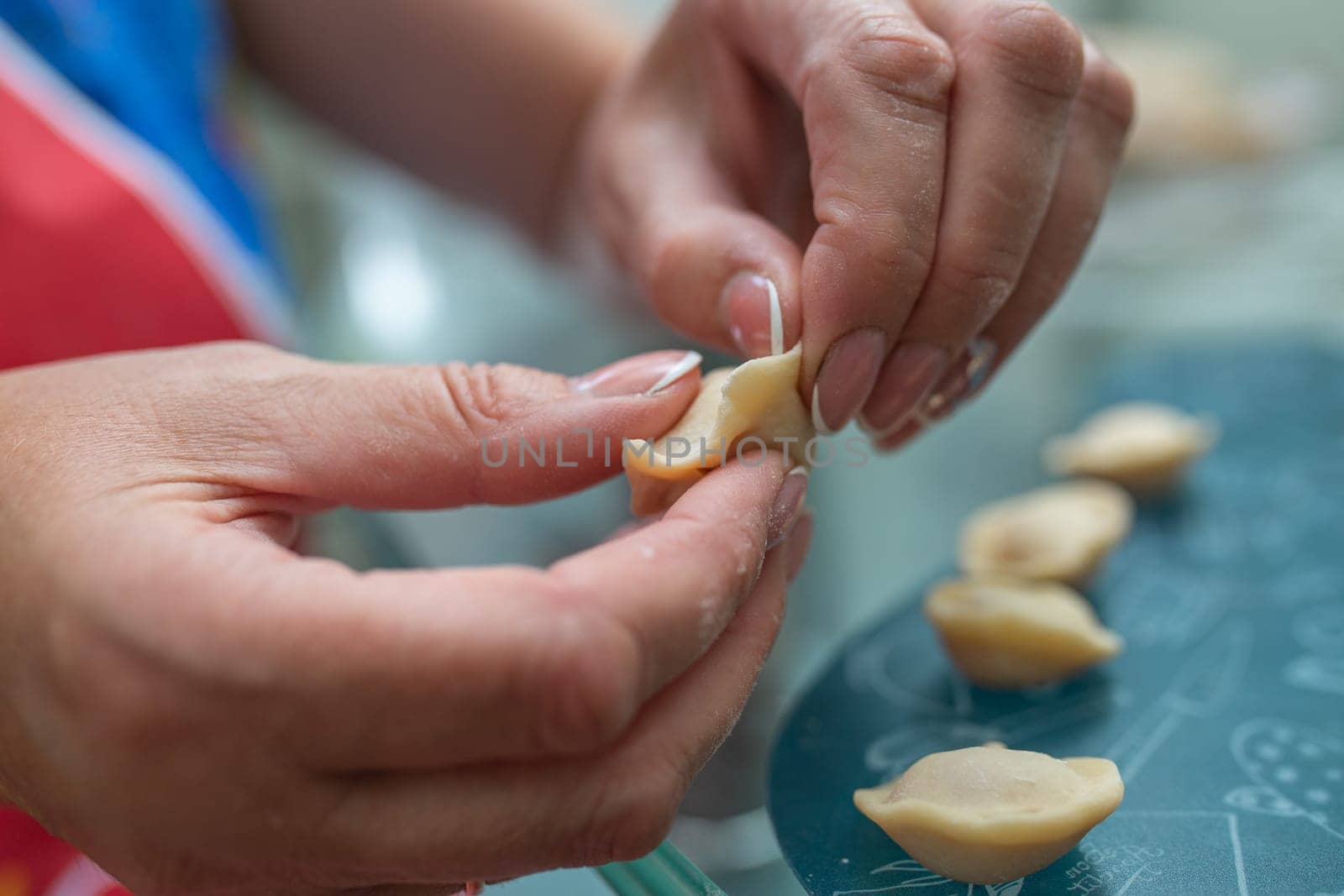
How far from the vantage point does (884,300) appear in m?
0.48

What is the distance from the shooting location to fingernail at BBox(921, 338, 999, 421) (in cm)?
58

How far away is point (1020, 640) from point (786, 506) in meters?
0.20

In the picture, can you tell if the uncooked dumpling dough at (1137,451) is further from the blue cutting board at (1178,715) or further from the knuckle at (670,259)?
the knuckle at (670,259)

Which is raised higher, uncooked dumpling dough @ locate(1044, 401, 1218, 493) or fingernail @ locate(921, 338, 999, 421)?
fingernail @ locate(921, 338, 999, 421)

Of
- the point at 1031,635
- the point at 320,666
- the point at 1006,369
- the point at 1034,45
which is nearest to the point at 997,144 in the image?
the point at 1034,45

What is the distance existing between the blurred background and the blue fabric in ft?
0.83

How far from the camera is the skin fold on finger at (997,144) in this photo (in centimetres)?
48

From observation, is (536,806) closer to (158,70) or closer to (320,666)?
(320,666)

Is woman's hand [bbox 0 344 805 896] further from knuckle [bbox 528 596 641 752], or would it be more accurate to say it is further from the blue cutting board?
the blue cutting board

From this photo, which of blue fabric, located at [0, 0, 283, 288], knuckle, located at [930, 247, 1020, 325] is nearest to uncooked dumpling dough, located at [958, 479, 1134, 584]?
knuckle, located at [930, 247, 1020, 325]

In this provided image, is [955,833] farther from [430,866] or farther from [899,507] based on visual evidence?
[899,507]

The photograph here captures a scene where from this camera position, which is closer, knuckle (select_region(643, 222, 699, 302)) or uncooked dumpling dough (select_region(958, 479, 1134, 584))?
knuckle (select_region(643, 222, 699, 302))

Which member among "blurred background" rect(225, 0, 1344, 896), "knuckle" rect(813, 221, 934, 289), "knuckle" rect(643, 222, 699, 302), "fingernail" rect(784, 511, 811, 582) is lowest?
"blurred background" rect(225, 0, 1344, 896)

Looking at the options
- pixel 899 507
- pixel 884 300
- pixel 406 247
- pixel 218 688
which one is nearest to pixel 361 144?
pixel 406 247
